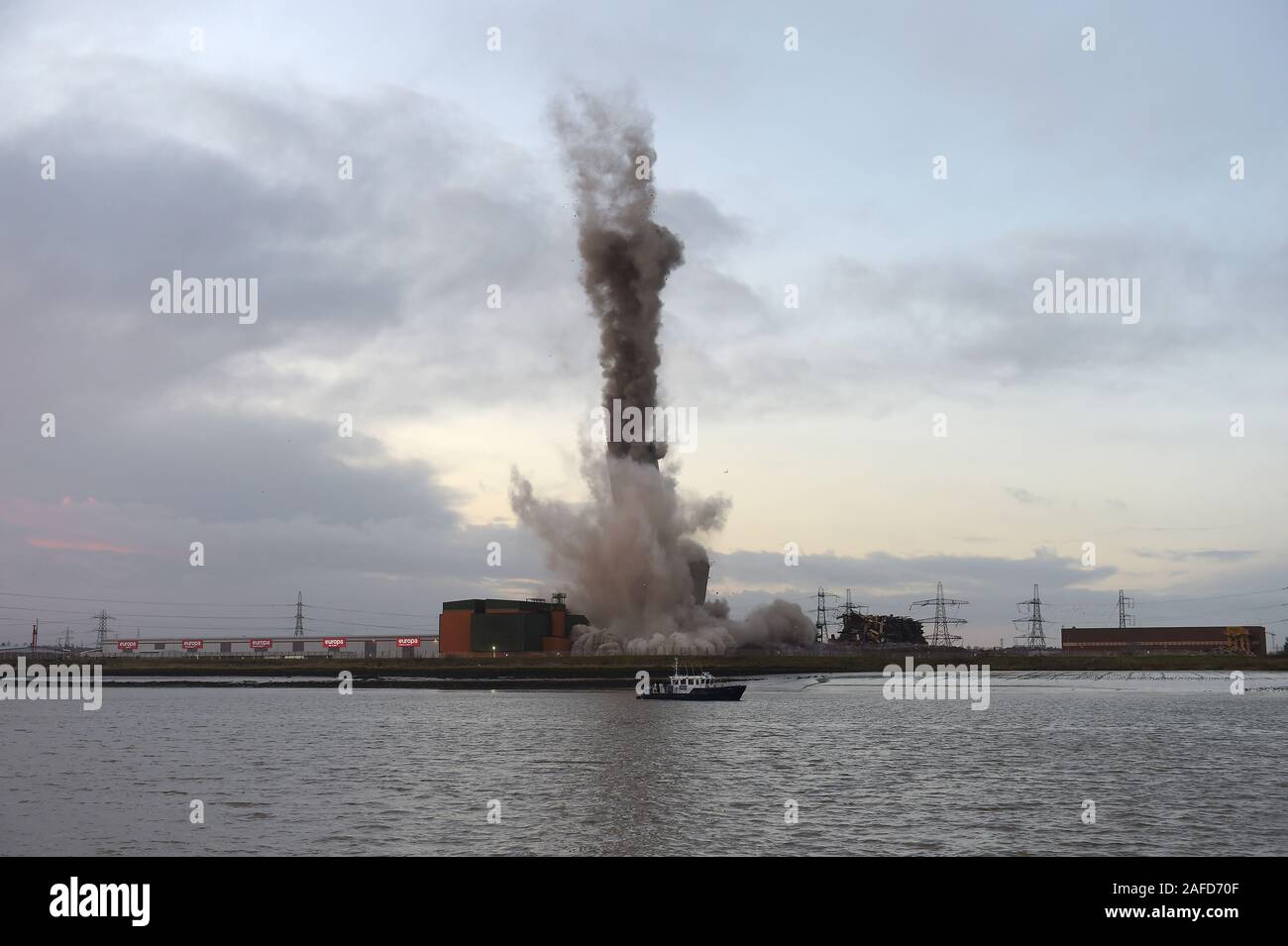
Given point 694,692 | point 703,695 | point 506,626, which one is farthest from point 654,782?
point 506,626

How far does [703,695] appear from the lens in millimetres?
131750

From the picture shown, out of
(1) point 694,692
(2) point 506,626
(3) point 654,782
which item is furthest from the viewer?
(2) point 506,626

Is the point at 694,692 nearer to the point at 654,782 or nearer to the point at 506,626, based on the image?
the point at 506,626

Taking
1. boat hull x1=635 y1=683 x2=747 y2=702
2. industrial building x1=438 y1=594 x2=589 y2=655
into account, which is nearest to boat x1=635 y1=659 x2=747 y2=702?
boat hull x1=635 y1=683 x2=747 y2=702

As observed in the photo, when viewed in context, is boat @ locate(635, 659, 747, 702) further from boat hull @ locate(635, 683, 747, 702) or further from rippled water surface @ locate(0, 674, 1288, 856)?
rippled water surface @ locate(0, 674, 1288, 856)

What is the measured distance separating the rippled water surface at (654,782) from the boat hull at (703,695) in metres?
15.3

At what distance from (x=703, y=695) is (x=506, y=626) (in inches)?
2528

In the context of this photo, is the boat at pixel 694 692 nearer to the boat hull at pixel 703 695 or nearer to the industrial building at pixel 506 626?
the boat hull at pixel 703 695

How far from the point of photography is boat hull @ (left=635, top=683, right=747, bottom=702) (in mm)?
131375

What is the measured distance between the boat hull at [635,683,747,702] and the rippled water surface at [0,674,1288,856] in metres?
15.3
